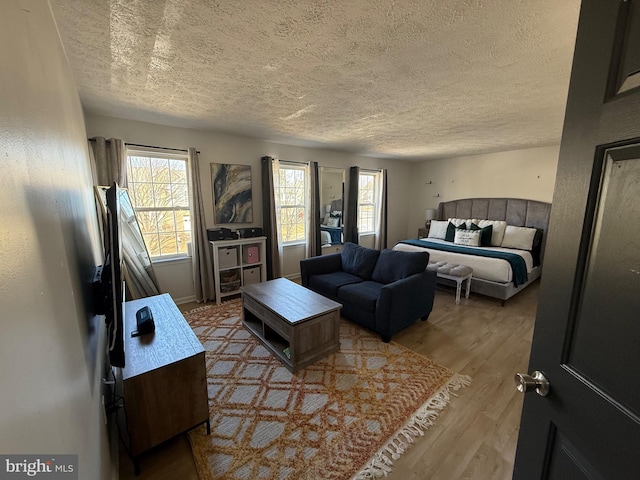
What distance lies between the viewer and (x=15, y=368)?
41 cm

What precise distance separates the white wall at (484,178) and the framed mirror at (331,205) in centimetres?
234

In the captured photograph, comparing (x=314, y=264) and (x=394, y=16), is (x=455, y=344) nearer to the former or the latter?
(x=314, y=264)

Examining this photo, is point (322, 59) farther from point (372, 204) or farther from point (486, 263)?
point (372, 204)

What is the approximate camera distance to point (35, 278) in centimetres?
56

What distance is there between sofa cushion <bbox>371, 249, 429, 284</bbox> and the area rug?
29.5 inches

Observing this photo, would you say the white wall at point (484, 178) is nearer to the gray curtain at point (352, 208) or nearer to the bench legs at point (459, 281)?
the gray curtain at point (352, 208)

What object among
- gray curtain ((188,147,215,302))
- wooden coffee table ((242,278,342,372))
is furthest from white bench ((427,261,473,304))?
gray curtain ((188,147,215,302))

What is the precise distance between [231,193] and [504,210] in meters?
4.95

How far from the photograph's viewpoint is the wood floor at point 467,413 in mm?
1418

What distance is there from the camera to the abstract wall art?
3621mm

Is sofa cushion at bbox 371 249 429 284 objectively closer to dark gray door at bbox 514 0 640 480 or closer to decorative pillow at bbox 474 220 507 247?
dark gray door at bbox 514 0 640 480

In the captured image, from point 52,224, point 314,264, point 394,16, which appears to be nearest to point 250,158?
point 314,264

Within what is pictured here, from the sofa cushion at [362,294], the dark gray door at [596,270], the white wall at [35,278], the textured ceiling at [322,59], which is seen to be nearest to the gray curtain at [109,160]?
the textured ceiling at [322,59]

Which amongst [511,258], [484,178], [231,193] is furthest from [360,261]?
[484,178]
